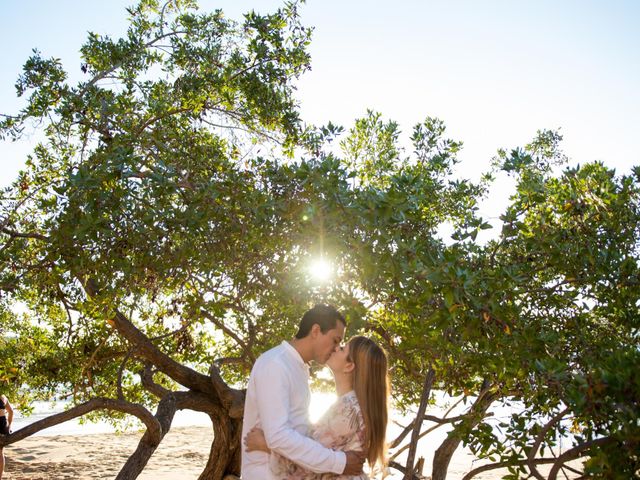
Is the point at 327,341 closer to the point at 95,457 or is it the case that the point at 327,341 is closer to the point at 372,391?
the point at 372,391

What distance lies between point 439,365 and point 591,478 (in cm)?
237

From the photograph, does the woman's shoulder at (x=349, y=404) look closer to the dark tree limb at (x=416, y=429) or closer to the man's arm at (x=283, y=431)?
the man's arm at (x=283, y=431)

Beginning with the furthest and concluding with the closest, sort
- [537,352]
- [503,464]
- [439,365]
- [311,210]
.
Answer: [439,365] → [537,352] → [503,464] → [311,210]

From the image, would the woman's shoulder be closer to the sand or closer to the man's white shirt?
the man's white shirt

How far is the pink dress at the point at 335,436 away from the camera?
3.85 meters

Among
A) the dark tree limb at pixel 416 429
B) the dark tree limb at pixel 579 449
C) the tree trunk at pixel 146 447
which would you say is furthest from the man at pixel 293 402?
the tree trunk at pixel 146 447

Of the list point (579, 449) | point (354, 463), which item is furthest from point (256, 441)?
point (579, 449)

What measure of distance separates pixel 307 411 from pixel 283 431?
335 mm

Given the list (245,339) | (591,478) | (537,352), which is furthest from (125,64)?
(591,478)

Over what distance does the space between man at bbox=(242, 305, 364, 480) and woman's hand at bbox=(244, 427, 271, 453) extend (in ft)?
0.13

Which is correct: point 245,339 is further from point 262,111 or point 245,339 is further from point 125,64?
point 125,64

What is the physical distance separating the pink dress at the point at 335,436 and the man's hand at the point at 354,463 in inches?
1.3

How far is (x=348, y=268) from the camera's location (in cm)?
546

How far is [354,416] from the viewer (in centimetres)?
393
